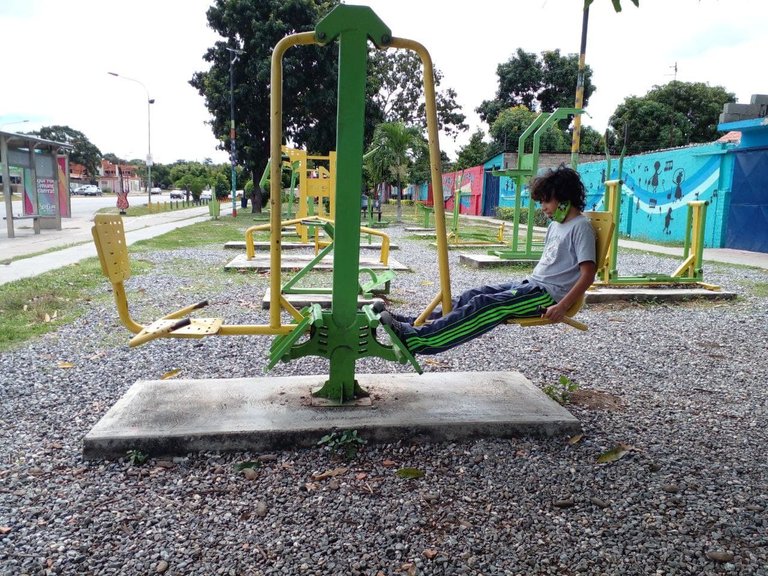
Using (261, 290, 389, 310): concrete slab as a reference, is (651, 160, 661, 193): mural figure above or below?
above

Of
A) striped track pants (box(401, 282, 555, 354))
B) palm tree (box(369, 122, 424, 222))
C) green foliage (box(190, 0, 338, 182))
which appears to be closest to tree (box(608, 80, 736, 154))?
palm tree (box(369, 122, 424, 222))

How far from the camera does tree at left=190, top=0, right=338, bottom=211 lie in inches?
878

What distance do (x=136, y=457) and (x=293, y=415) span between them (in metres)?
0.71

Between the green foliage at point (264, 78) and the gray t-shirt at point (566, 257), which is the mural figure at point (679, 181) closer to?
the green foliage at point (264, 78)

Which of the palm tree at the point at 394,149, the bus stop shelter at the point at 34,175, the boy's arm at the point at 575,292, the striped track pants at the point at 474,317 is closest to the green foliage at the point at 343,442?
the striped track pants at the point at 474,317

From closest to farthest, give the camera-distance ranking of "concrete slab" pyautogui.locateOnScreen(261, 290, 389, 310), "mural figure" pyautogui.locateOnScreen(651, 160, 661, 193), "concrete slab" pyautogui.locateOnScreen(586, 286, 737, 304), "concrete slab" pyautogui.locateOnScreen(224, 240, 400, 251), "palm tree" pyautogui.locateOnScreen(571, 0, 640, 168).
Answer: "concrete slab" pyautogui.locateOnScreen(261, 290, 389, 310), "concrete slab" pyautogui.locateOnScreen(586, 286, 737, 304), "palm tree" pyautogui.locateOnScreen(571, 0, 640, 168), "concrete slab" pyautogui.locateOnScreen(224, 240, 400, 251), "mural figure" pyautogui.locateOnScreen(651, 160, 661, 193)

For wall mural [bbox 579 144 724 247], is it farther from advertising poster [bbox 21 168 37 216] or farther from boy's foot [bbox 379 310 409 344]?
advertising poster [bbox 21 168 37 216]

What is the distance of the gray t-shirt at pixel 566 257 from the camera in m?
2.94

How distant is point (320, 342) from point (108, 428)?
103 centimetres

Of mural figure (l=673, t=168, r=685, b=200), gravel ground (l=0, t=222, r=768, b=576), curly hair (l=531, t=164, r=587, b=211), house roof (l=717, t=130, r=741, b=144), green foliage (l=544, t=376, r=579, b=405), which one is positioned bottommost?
gravel ground (l=0, t=222, r=768, b=576)

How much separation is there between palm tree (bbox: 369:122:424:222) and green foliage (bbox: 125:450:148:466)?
65.0 feet

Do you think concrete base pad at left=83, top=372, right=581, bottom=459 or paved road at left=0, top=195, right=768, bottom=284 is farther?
paved road at left=0, top=195, right=768, bottom=284

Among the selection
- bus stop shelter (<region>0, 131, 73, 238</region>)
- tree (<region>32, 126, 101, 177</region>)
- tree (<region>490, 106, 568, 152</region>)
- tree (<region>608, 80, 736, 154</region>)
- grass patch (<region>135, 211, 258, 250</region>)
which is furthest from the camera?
tree (<region>32, 126, 101, 177</region>)

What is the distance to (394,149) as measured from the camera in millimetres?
22375
